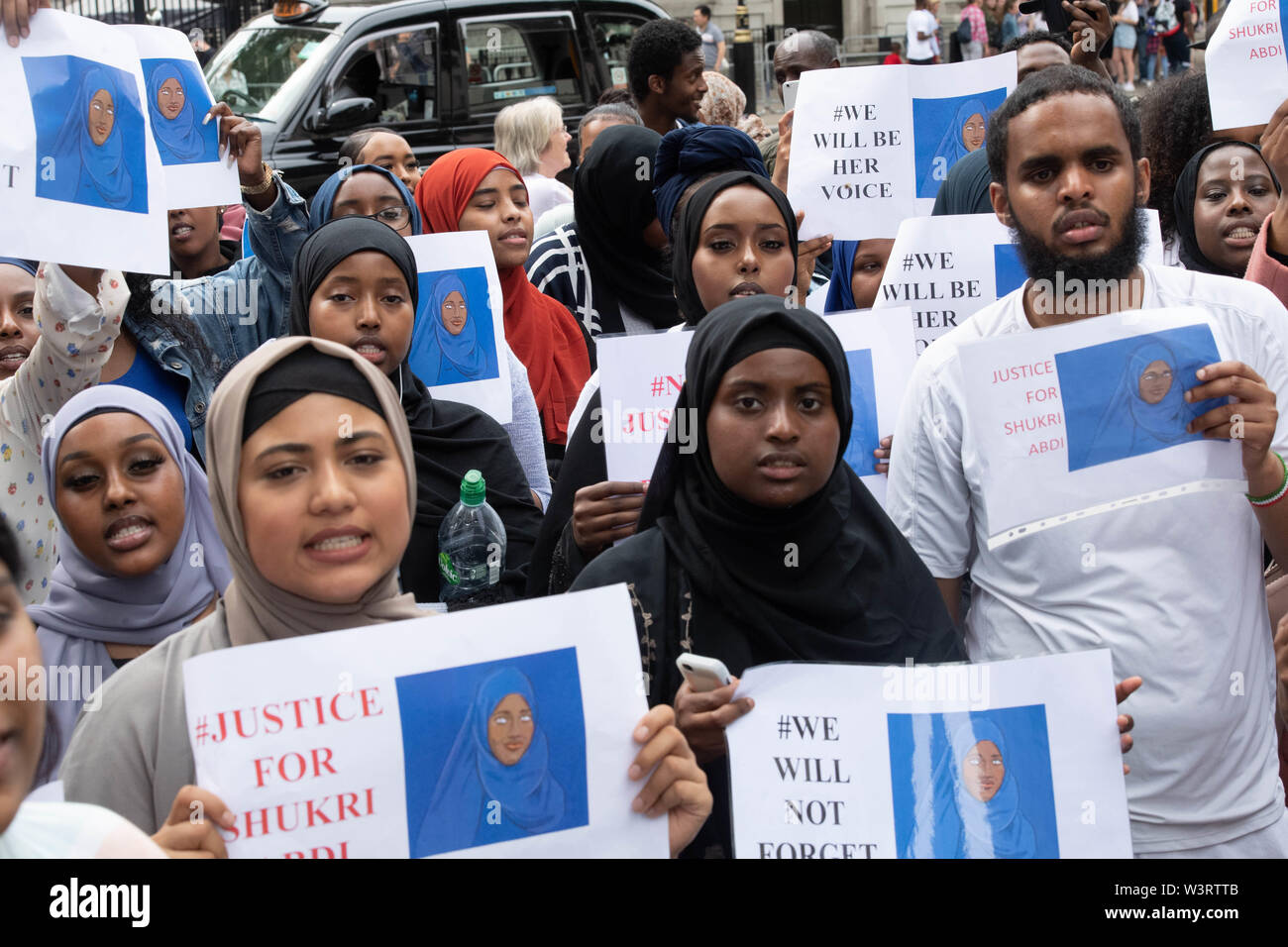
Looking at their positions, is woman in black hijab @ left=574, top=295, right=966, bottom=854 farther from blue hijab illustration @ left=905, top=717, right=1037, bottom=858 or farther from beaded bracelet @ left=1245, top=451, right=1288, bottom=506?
beaded bracelet @ left=1245, top=451, right=1288, bottom=506

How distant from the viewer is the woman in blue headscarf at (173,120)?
149 inches

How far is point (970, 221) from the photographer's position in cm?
370

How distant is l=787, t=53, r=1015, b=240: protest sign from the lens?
432 cm

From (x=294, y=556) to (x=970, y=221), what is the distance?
237cm

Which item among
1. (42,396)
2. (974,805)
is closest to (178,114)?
(42,396)

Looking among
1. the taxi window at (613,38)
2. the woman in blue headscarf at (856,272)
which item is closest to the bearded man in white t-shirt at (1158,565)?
the woman in blue headscarf at (856,272)

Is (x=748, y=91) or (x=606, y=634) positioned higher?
(x=748, y=91)

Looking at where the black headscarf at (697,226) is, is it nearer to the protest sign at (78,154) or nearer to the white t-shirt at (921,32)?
the protest sign at (78,154)

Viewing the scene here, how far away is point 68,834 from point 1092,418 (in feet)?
5.83

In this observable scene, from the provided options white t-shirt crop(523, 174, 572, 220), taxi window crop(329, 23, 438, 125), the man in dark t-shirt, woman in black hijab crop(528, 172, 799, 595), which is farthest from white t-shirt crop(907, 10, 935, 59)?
woman in black hijab crop(528, 172, 799, 595)

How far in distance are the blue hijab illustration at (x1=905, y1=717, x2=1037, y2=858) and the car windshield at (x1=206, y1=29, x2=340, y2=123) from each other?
24.4 feet

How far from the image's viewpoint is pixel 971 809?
2.02m

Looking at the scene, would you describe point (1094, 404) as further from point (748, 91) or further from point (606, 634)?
point (748, 91)
